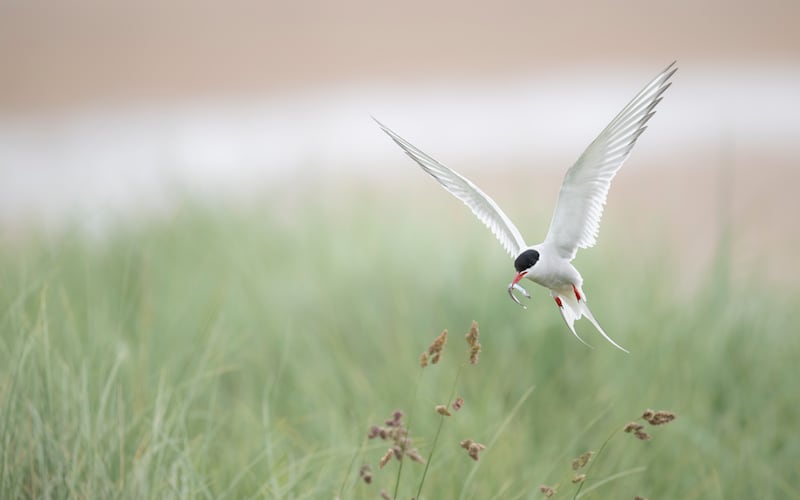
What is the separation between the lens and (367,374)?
4.90 ft

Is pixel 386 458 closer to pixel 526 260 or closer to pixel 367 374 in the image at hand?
pixel 526 260

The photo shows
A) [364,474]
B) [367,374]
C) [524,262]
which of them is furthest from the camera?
[367,374]

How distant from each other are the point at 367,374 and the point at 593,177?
995 millimetres

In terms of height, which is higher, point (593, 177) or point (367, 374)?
point (593, 177)

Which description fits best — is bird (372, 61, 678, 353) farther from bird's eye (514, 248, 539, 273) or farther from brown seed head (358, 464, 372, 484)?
brown seed head (358, 464, 372, 484)

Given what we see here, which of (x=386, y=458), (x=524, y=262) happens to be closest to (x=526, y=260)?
(x=524, y=262)

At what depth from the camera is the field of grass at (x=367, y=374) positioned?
993 mm

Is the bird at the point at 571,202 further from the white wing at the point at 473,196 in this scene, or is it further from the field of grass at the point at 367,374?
the field of grass at the point at 367,374

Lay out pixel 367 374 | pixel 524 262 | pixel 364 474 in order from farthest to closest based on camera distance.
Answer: pixel 367 374 → pixel 364 474 → pixel 524 262

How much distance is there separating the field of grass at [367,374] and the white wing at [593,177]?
12.9 inches

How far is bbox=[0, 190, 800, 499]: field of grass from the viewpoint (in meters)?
0.99

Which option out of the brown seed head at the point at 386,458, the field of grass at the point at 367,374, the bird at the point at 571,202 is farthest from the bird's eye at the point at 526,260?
the field of grass at the point at 367,374

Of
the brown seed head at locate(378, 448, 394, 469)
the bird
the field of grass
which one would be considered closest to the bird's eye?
the bird

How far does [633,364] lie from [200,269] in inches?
37.4
